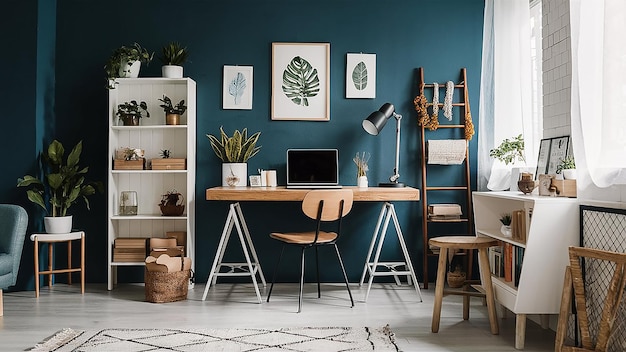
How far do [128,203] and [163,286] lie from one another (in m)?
1.00

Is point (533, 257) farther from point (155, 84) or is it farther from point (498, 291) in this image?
point (155, 84)

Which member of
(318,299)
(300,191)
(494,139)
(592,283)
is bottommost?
(318,299)

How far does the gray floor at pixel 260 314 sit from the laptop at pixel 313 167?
92 cm

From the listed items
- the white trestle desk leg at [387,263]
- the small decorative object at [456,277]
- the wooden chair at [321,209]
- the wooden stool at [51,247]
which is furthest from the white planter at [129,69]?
the small decorative object at [456,277]

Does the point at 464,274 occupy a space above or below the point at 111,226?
below

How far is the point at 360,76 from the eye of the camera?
17.6 ft

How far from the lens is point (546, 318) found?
3.78 meters

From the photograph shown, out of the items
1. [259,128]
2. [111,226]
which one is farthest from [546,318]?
[111,226]

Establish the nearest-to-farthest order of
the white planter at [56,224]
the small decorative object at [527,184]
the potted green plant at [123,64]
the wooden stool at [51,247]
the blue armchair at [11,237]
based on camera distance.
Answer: the small decorative object at [527,184] → the blue armchair at [11,237] → the wooden stool at [51,247] → the white planter at [56,224] → the potted green plant at [123,64]

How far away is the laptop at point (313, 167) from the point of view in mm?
5078

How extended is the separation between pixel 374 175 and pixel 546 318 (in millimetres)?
2056

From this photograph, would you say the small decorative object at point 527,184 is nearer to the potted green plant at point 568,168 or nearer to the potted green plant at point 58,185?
the potted green plant at point 568,168

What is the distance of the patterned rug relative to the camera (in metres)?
3.31

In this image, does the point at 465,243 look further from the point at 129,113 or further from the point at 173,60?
the point at 129,113
